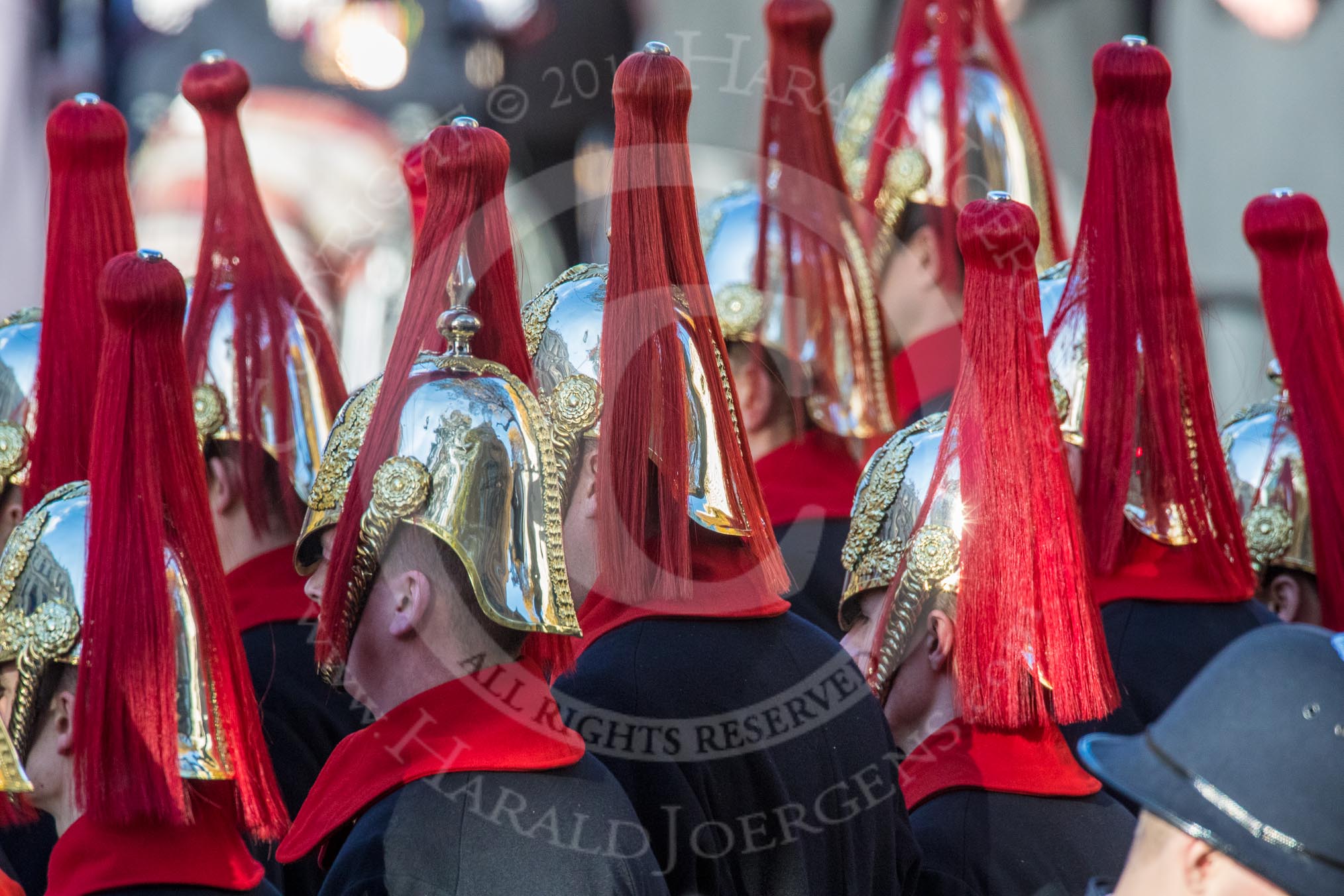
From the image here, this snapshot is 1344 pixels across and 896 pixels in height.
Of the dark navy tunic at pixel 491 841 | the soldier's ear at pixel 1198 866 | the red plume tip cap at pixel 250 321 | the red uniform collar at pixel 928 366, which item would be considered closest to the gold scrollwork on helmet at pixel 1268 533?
the red uniform collar at pixel 928 366

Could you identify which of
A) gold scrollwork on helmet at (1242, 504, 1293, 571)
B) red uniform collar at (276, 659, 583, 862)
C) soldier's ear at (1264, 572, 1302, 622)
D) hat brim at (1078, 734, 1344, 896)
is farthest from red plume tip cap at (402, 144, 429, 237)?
hat brim at (1078, 734, 1344, 896)

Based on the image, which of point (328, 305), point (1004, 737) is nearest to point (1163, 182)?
point (1004, 737)

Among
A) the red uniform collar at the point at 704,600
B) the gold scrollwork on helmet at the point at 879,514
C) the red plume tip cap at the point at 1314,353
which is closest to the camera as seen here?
the red uniform collar at the point at 704,600

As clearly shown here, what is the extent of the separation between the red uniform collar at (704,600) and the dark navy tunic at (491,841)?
0.49 meters

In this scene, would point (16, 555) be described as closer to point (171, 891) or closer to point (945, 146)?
point (171, 891)

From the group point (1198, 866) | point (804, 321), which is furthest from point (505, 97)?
point (1198, 866)

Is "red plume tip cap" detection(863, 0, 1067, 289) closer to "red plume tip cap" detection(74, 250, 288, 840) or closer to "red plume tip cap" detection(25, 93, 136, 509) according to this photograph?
"red plume tip cap" detection(25, 93, 136, 509)

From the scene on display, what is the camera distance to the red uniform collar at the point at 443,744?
9.55 ft

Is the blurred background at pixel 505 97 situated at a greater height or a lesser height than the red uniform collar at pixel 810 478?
greater

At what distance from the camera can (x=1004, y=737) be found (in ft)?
11.5

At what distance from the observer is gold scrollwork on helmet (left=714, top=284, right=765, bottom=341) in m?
4.47

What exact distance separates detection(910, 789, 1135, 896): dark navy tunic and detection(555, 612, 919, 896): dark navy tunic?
97mm

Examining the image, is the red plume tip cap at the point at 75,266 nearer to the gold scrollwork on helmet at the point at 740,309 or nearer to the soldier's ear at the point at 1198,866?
the gold scrollwork on helmet at the point at 740,309

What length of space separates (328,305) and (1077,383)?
3.41 m
